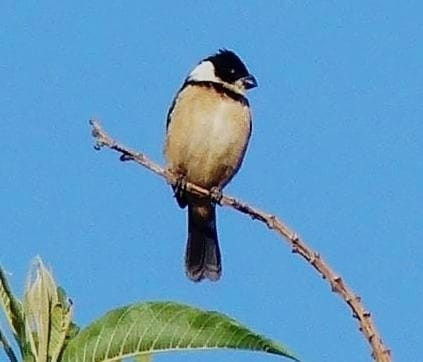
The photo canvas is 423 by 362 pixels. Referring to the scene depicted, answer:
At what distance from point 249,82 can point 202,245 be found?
3.59 ft

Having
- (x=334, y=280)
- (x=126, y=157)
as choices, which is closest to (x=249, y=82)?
(x=126, y=157)

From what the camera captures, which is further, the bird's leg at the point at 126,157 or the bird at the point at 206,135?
the bird at the point at 206,135

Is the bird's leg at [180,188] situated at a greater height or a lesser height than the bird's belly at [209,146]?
lesser

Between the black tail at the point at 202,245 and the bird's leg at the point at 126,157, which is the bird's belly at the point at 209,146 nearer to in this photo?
the black tail at the point at 202,245

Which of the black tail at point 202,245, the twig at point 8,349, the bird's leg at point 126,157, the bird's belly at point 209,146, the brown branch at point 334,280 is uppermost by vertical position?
the bird's belly at point 209,146

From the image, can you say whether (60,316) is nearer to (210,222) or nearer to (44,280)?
(44,280)

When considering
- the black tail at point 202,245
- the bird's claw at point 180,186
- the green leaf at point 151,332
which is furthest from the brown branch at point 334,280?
the black tail at point 202,245

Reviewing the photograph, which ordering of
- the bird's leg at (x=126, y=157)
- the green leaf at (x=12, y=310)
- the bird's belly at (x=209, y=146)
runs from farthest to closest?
the bird's belly at (x=209, y=146), the bird's leg at (x=126, y=157), the green leaf at (x=12, y=310)

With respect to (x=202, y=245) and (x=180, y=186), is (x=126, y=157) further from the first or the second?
(x=202, y=245)

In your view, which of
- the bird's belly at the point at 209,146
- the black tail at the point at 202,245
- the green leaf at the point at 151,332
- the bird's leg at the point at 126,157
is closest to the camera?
the green leaf at the point at 151,332

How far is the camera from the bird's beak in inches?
279

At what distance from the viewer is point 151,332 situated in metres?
1.33

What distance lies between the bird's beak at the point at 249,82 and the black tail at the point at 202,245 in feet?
2.58

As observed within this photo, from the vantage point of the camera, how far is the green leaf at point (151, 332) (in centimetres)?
131
